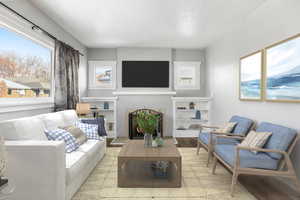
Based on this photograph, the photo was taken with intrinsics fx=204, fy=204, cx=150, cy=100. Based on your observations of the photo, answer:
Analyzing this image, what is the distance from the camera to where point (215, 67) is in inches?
215

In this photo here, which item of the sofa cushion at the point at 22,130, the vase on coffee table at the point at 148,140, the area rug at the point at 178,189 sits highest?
the sofa cushion at the point at 22,130

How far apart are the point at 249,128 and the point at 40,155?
10.1 ft

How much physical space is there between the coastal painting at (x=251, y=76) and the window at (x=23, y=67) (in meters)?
3.68

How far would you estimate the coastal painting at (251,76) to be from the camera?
132 inches

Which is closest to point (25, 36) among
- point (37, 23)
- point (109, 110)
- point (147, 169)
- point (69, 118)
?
point (37, 23)

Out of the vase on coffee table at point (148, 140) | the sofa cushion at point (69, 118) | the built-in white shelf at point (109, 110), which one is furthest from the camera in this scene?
the built-in white shelf at point (109, 110)

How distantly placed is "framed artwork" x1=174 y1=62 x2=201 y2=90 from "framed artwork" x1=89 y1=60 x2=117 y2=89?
75.8 inches

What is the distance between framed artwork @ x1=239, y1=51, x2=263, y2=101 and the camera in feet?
10.9

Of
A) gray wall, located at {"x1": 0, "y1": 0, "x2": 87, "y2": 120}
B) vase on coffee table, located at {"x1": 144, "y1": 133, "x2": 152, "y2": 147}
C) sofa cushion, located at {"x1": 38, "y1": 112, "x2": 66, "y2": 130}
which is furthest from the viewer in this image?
vase on coffee table, located at {"x1": 144, "y1": 133, "x2": 152, "y2": 147}

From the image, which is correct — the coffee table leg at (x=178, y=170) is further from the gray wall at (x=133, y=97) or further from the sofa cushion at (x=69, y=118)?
the gray wall at (x=133, y=97)

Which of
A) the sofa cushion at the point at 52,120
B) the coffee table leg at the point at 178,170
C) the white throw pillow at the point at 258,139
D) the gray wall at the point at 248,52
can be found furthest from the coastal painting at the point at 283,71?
the sofa cushion at the point at 52,120

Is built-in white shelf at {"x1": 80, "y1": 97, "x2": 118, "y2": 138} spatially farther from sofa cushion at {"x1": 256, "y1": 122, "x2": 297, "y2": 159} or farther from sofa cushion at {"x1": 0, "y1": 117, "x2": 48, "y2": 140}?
sofa cushion at {"x1": 256, "y1": 122, "x2": 297, "y2": 159}

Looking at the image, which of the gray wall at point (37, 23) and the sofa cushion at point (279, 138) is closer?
the sofa cushion at point (279, 138)

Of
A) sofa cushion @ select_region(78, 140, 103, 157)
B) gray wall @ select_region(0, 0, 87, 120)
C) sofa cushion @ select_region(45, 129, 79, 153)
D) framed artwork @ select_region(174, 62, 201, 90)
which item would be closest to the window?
gray wall @ select_region(0, 0, 87, 120)
